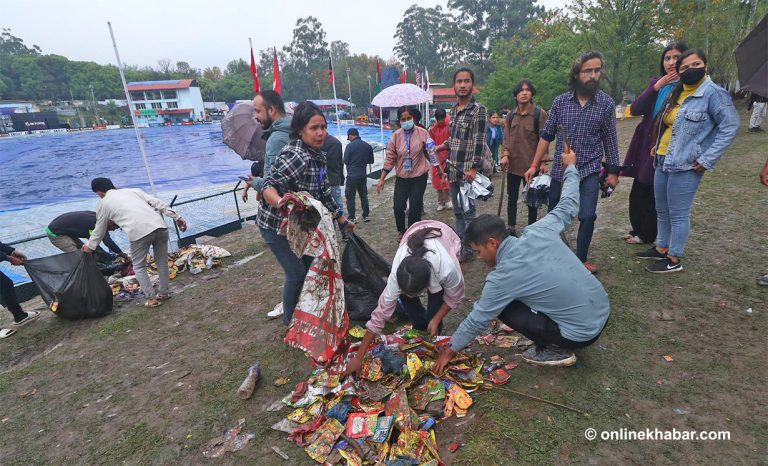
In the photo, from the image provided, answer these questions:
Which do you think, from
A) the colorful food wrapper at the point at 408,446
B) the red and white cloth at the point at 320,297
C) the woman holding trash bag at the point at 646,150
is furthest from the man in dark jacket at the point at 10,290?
the woman holding trash bag at the point at 646,150

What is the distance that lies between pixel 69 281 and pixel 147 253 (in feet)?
2.55

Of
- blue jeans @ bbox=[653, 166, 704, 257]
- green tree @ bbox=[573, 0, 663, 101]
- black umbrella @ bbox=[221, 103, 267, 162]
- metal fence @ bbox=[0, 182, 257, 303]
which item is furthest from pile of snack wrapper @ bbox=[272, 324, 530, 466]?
green tree @ bbox=[573, 0, 663, 101]

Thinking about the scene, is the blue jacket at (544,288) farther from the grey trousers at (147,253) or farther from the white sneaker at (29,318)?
the white sneaker at (29,318)

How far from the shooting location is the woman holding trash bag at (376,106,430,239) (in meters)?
4.54

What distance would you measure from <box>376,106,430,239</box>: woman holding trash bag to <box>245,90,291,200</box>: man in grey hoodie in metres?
1.63

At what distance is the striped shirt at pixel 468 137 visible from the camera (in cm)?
402

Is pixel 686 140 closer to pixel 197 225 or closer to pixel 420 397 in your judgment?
pixel 420 397

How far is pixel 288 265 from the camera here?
309 centimetres

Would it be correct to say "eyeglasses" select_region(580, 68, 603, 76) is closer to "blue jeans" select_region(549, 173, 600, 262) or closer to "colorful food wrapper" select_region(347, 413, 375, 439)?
"blue jeans" select_region(549, 173, 600, 262)

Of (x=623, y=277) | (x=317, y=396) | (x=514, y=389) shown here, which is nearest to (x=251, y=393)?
(x=317, y=396)

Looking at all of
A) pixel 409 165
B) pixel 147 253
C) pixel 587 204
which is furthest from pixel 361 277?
pixel 147 253

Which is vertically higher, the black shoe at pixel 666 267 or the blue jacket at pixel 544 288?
the blue jacket at pixel 544 288

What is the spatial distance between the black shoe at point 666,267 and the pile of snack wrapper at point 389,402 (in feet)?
5.31

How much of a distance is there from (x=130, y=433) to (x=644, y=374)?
10.5 ft
